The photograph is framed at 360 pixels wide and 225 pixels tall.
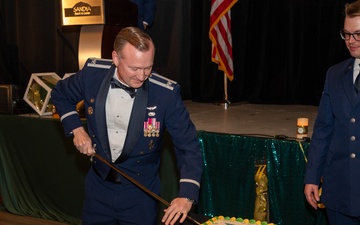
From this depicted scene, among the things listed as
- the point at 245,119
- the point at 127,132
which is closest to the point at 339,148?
the point at 127,132

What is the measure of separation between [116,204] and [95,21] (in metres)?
2.41

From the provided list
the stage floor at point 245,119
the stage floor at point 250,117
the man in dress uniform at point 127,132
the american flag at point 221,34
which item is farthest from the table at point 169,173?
the american flag at point 221,34

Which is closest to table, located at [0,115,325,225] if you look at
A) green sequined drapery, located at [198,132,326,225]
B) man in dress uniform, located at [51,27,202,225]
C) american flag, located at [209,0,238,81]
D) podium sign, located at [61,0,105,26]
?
green sequined drapery, located at [198,132,326,225]

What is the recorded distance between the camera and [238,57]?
7078mm

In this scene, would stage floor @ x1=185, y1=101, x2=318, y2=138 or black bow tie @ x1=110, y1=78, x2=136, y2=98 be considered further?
stage floor @ x1=185, y1=101, x2=318, y2=138

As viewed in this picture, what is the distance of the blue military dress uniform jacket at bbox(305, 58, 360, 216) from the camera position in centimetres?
239

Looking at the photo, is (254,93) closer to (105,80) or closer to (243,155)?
(243,155)

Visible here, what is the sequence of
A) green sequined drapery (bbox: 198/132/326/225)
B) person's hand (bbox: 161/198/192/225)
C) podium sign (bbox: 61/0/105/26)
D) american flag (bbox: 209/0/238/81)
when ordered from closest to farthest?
person's hand (bbox: 161/198/192/225) → green sequined drapery (bbox: 198/132/326/225) → podium sign (bbox: 61/0/105/26) → american flag (bbox: 209/0/238/81)

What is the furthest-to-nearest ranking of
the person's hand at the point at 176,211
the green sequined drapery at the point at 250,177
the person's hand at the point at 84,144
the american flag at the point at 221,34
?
the american flag at the point at 221,34 < the green sequined drapery at the point at 250,177 < the person's hand at the point at 84,144 < the person's hand at the point at 176,211

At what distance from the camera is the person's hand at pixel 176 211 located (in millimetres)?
2082

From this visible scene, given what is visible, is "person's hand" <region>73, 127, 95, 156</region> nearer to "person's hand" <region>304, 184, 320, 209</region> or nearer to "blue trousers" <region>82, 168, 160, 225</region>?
"blue trousers" <region>82, 168, 160, 225</region>

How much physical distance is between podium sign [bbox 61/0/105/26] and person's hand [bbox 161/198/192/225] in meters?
2.72

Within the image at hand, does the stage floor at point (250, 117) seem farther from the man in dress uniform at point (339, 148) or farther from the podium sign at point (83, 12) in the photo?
the man in dress uniform at point (339, 148)

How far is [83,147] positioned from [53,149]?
2.20 metres
